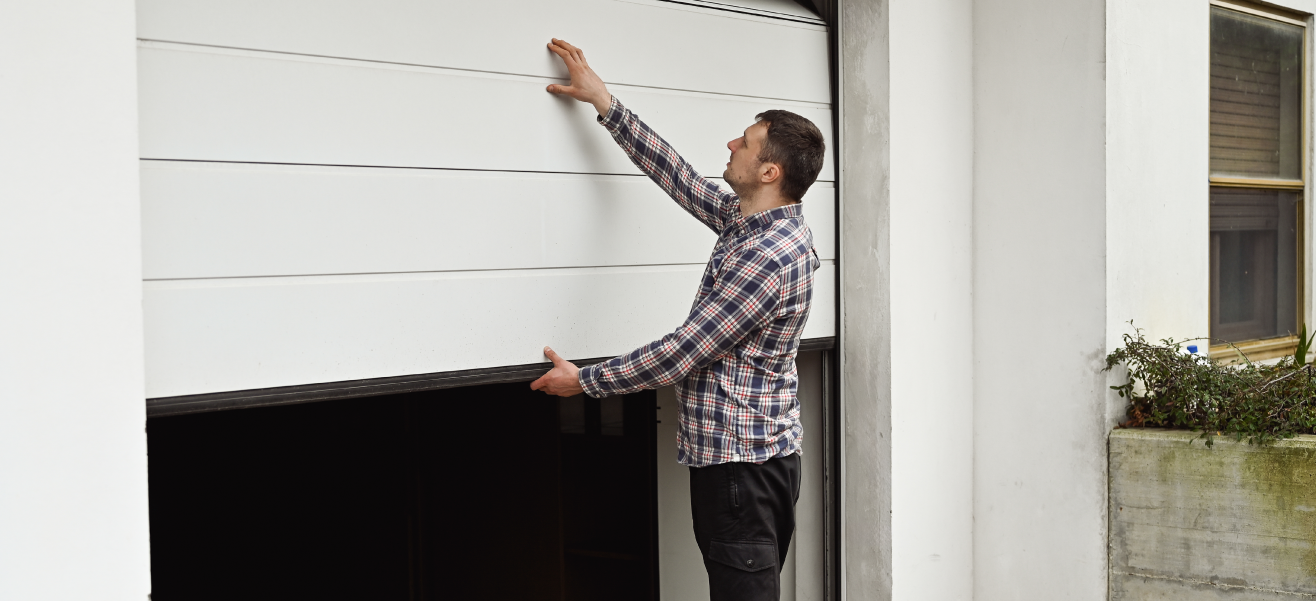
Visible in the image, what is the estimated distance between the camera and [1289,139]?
4.92 metres

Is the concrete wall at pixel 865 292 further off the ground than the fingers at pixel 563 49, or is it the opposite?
the fingers at pixel 563 49

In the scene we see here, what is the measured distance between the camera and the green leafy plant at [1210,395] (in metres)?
3.57

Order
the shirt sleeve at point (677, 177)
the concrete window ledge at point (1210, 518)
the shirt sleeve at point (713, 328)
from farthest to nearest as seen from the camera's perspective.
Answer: the concrete window ledge at point (1210, 518) → the shirt sleeve at point (677, 177) → the shirt sleeve at point (713, 328)

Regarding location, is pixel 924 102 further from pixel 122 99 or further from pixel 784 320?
pixel 122 99

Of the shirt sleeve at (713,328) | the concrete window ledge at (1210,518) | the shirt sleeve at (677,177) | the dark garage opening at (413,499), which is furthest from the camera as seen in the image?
the dark garage opening at (413,499)

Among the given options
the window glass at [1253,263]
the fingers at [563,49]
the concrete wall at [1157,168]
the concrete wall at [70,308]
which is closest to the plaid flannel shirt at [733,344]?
the fingers at [563,49]

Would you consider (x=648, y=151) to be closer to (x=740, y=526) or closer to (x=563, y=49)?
(x=563, y=49)

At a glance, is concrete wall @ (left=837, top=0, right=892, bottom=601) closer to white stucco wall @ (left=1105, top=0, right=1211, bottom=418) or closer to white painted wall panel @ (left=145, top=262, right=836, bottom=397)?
white painted wall panel @ (left=145, top=262, right=836, bottom=397)

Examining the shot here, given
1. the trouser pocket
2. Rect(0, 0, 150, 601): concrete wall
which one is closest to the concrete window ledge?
the trouser pocket

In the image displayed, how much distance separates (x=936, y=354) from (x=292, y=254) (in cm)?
230

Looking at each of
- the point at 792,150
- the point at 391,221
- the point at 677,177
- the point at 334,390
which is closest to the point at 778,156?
the point at 792,150

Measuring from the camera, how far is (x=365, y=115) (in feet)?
8.56

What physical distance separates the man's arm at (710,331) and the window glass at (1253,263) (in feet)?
8.78

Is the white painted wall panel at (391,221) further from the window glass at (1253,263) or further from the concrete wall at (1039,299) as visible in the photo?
the window glass at (1253,263)
